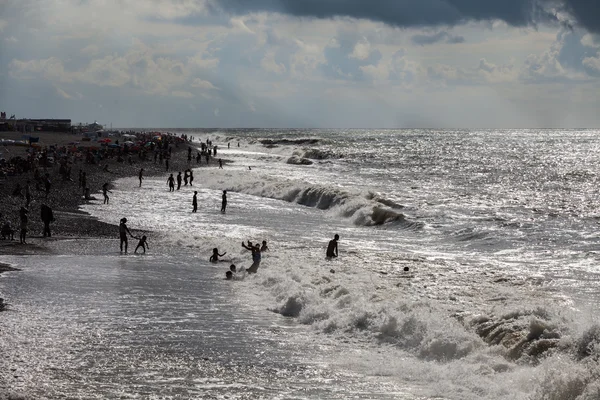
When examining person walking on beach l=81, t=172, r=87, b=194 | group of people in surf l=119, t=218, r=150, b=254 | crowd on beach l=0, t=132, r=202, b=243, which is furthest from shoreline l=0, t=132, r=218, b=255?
group of people in surf l=119, t=218, r=150, b=254

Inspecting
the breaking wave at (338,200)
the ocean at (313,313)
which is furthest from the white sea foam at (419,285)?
the breaking wave at (338,200)

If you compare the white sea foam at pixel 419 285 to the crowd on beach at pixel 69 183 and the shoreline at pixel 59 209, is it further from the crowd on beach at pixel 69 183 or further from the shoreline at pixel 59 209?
the shoreline at pixel 59 209

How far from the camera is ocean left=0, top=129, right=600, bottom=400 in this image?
38.7 feet

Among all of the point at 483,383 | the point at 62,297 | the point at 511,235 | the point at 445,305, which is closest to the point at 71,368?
the point at 62,297

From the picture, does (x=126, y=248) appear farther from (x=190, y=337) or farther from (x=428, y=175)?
(x=428, y=175)

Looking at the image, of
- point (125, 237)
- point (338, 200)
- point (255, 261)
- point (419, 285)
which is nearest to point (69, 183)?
point (338, 200)

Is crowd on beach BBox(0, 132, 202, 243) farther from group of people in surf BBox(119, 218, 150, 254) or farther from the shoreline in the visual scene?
group of people in surf BBox(119, 218, 150, 254)

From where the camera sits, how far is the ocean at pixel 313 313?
11805 mm

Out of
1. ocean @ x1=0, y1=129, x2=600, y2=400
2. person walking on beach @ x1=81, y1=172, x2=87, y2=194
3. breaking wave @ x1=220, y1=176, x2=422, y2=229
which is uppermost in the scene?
person walking on beach @ x1=81, y1=172, x2=87, y2=194

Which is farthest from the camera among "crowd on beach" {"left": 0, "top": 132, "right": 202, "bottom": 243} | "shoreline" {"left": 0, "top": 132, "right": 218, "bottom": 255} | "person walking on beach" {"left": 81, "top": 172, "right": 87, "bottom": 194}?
"person walking on beach" {"left": 81, "top": 172, "right": 87, "bottom": 194}

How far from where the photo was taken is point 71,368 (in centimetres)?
1225

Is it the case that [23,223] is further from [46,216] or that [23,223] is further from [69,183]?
[69,183]

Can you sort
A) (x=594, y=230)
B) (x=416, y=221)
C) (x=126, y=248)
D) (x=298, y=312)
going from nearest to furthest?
(x=298, y=312), (x=126, y=248), (x=594, y=230), (x=416, y=221)

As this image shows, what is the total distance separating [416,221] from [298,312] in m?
20.7
